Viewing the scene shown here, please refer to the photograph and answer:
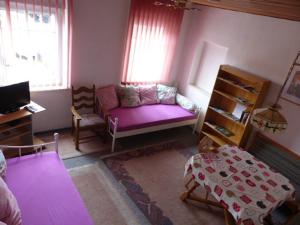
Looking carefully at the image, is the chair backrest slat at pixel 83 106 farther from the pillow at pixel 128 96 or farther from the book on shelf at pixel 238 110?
the book on shelf at pixel 238 110

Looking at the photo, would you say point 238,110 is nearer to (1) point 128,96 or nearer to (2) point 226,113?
(2) point 226,113

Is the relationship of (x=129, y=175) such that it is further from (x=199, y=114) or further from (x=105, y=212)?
(x=199, y=114)

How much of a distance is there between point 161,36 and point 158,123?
1604 mm

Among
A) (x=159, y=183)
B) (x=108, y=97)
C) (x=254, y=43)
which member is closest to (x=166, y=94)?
(x=108, y=97)

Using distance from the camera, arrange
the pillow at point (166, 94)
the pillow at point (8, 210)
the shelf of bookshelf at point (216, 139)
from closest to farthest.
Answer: the pillow at point (8, 210) → the shelf of bookshelf at point (216, 139) → the pillow at point (166, 94)

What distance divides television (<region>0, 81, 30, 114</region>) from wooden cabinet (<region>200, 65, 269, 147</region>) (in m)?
2.90

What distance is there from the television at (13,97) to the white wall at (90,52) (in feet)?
1.37

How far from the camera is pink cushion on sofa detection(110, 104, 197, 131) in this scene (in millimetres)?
3732

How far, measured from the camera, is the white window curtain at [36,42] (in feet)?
9.93

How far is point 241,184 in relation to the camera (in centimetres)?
248

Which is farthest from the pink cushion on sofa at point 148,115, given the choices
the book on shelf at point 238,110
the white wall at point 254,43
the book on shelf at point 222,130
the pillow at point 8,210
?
the pillow at point 8,210

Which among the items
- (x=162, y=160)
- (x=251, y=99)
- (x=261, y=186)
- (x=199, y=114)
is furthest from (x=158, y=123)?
(x=261, y=186)

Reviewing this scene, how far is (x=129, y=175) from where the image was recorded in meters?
3.28

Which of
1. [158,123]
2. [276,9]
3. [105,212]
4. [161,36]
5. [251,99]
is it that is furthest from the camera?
[161,36]
